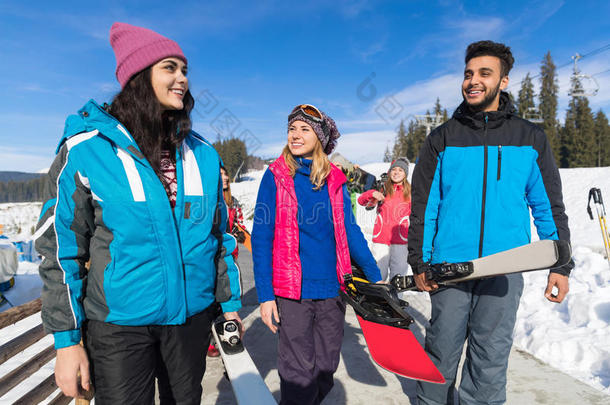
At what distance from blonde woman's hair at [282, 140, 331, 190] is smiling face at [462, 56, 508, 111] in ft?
3.31

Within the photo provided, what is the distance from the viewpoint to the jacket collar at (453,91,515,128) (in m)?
2.16

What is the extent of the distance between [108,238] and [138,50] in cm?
82

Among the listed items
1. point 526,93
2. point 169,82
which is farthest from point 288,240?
point 526,93

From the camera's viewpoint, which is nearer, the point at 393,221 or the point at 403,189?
the point at 393,221

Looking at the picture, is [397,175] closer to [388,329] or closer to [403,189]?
[403,189]

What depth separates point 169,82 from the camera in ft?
5.16

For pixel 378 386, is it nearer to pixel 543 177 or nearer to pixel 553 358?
pixel 553 358

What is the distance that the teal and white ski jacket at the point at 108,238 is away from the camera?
1.33 meters

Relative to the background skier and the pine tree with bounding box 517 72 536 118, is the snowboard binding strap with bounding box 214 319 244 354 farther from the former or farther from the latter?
the pine tree with bounding box 517 72 536 118

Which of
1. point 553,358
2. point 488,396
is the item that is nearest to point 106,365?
point 488,396

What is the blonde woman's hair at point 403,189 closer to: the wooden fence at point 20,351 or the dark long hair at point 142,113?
the dark long hair at point 142,113

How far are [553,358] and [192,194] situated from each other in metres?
3.81

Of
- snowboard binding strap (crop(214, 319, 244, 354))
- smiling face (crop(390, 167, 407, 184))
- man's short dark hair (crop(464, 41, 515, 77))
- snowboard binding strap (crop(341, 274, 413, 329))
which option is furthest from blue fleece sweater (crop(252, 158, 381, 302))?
smiling face (crop(390, 167, 407, 184))

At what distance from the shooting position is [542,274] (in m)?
5.94
